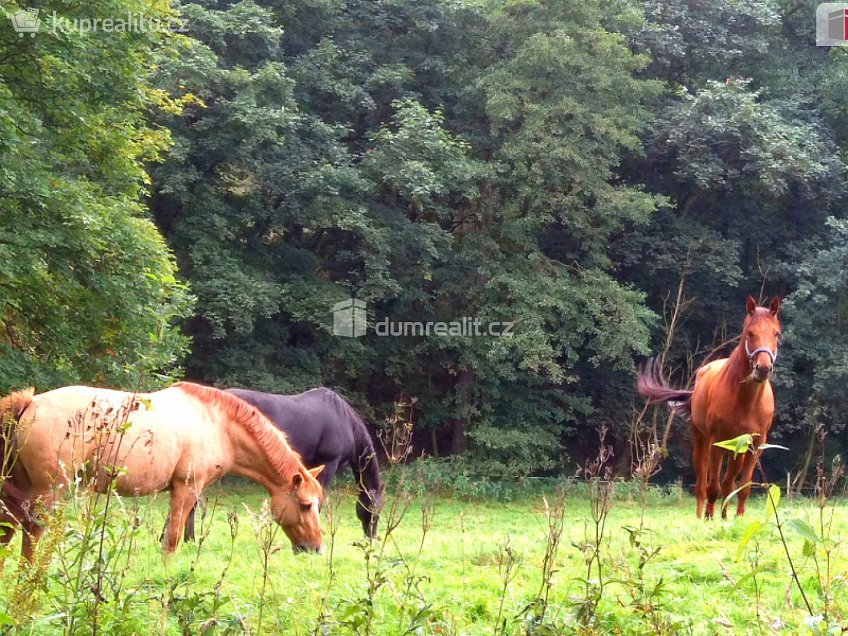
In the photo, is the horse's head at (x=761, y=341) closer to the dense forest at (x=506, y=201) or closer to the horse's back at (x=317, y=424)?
the horse's back at (x=317, y=424)

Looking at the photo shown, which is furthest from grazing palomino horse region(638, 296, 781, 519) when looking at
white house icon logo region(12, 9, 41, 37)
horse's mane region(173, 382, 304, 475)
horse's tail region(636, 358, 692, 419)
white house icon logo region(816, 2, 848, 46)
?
white house icon logo region(816, 2, 848, 46)

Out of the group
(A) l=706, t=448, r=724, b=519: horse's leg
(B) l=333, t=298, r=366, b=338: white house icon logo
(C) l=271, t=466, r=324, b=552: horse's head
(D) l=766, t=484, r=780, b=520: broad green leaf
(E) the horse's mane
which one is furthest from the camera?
(B) l=333, t=298, r=366, b=338: white house icon logo

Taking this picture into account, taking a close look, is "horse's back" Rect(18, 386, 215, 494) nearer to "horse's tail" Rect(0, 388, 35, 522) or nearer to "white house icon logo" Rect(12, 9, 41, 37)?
"horse's tail" Rect(0, 388, 35, 522)

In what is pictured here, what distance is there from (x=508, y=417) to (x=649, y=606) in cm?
1772

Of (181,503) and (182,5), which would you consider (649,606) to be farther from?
(182,5)

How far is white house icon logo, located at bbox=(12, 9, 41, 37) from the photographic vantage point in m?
10.7

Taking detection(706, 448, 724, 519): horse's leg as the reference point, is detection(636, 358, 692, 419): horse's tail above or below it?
above

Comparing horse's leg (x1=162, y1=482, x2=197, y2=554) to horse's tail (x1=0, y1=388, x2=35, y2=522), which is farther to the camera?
horse's leg (x1=162, y1=482, x2=197, y2=554)

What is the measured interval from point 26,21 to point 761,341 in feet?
30.1

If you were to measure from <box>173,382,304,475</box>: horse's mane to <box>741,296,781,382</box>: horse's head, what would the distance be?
12.8ft

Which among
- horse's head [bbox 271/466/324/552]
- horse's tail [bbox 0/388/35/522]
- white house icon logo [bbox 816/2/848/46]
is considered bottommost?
horse's head [bbox 271/466/324/552]

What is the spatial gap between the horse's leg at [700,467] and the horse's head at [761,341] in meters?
1.18

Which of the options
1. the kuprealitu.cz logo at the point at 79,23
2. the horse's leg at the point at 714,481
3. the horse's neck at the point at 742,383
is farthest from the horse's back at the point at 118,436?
the kuprealitu.cz logo at the point at 79,23

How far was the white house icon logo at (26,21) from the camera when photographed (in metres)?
10.7
